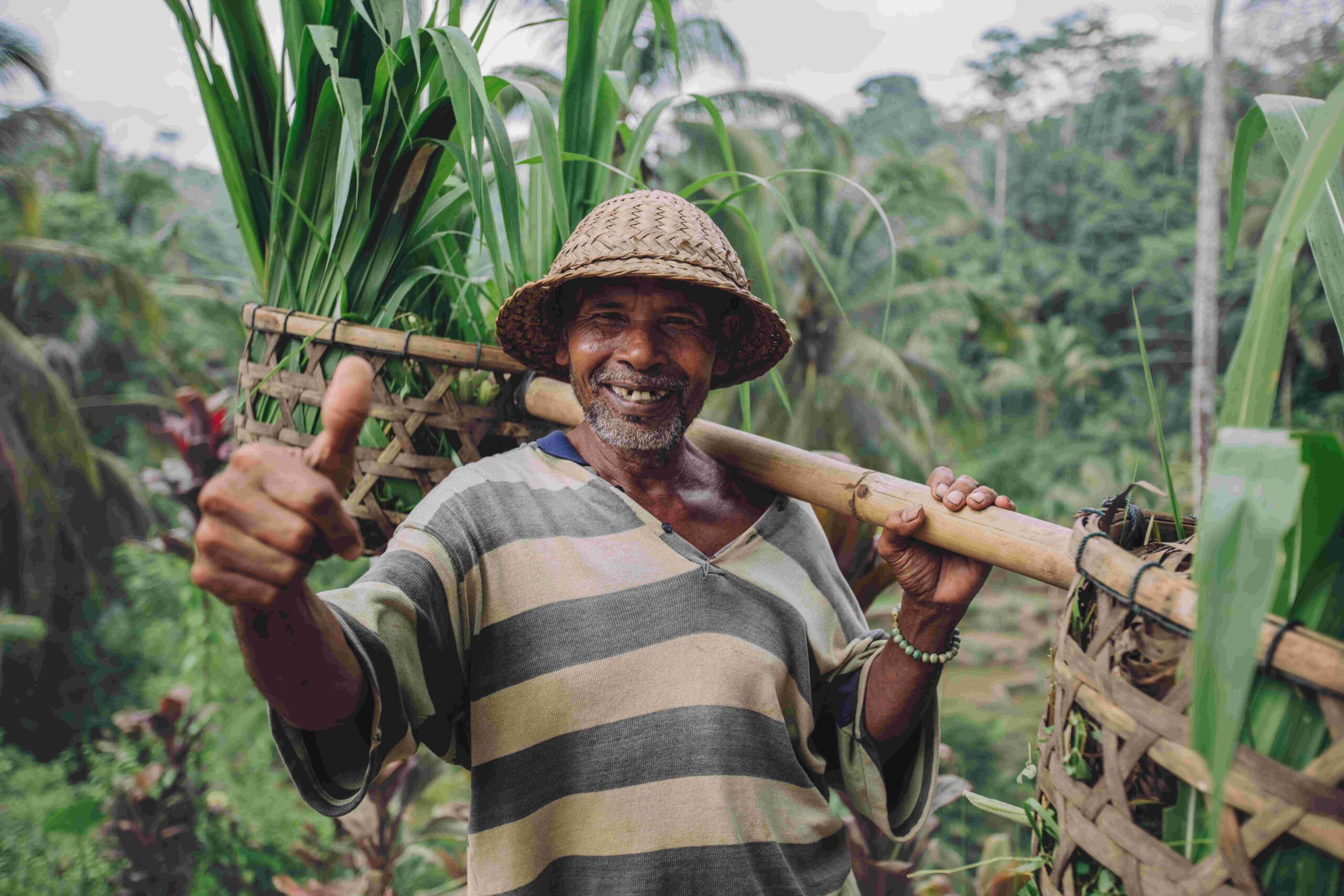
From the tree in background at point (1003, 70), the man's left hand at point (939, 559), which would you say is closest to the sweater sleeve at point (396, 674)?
the man's left hand at point (939, 559)

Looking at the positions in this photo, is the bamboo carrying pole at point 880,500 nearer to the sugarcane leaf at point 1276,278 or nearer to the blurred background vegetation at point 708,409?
the sugarcane leaf at point 1276,278

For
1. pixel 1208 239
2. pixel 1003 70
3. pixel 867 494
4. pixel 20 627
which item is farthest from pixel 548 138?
pixel 1003 70

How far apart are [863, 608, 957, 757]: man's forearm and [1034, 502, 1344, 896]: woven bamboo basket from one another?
354mm

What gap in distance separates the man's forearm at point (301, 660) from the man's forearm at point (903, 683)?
692 mm

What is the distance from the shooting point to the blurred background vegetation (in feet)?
15.6

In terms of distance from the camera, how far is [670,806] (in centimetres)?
112

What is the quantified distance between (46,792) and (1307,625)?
11633 millimetres

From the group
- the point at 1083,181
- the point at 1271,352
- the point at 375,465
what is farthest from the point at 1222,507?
the point at 1083,181

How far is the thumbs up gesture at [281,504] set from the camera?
2.06 feet

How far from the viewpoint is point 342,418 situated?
0.62 m

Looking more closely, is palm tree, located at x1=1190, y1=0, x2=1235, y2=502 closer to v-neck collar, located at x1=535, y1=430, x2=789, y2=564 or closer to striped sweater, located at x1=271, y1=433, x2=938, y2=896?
v-neck collar, located at x1=535, y1=430, x2=789, y2=564

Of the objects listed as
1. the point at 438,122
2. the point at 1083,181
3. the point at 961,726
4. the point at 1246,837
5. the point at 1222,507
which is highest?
the point at 438,122

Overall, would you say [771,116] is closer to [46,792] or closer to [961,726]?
[961,726]

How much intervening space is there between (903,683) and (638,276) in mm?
669
